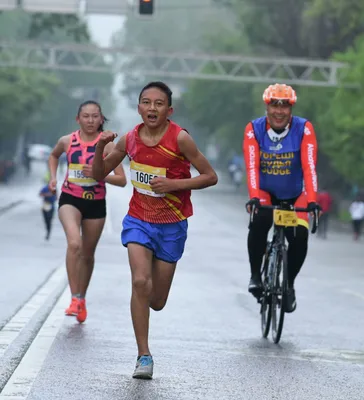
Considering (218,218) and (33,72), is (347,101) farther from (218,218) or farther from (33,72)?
(33,72)

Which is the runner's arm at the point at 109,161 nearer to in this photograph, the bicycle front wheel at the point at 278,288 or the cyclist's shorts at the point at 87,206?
the bicycle front wheel at the point at 278,288

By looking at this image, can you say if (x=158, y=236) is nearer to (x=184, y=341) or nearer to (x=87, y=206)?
(x=184, y=341)

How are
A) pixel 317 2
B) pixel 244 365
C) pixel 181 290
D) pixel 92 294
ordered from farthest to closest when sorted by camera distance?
pixel 317 2, pixel 181 290, pixel 92 294, pixel 244 365

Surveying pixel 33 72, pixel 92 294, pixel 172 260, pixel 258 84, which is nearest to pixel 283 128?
pixel 172 260

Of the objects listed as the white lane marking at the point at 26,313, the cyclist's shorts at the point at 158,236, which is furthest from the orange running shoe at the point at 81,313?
the cyclist's shorts at the point at 158,236

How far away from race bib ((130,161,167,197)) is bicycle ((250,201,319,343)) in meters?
2.08

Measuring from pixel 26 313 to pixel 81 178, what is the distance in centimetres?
129

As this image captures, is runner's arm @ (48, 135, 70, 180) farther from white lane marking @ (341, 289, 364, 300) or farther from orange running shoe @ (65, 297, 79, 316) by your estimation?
white lane marking @ (341, 289, 364, 300)

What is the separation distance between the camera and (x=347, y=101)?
154ft

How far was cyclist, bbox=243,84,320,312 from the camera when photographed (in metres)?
10.5

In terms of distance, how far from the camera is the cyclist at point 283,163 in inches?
412

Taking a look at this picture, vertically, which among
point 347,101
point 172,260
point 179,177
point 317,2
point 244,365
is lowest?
point 244,365

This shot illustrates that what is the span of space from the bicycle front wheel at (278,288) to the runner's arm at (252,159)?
60 cm

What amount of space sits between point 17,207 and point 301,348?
3727 cm
